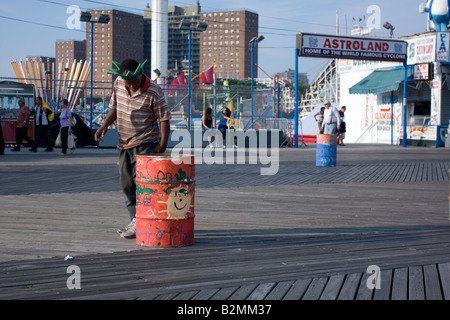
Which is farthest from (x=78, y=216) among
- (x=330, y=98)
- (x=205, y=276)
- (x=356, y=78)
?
(x=330, y=98)

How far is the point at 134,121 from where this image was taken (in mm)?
6559

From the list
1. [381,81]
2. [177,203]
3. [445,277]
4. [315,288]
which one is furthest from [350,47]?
[315,288]

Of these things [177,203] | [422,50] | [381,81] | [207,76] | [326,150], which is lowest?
[177,203]

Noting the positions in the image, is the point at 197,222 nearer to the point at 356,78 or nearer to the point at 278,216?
the point at 278,216

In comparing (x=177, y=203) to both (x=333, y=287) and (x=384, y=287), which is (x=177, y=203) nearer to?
(x=333, y=287)

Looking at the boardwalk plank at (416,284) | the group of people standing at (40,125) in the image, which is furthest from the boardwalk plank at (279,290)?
the group of people standing at (40,125)

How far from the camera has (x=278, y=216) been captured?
813cm

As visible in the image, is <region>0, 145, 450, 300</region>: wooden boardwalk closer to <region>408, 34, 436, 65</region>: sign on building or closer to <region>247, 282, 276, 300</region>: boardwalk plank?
<region>247, 282, 276, 300</region>: boardwalk plank

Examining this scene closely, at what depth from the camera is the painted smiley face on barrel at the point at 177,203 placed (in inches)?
234

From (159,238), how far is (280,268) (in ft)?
4.56

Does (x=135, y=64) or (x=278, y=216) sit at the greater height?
(x=135, y=64)

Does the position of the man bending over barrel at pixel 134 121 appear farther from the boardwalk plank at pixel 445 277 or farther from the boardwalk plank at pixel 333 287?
the boardwalk plank at pixel 445 277

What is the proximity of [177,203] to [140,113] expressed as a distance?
45.6 inches
